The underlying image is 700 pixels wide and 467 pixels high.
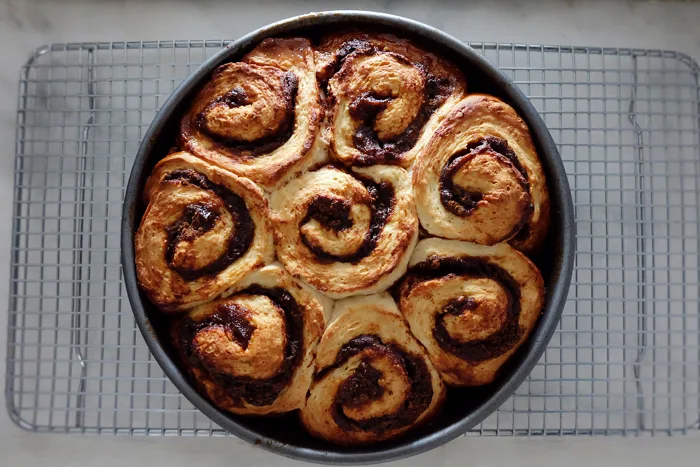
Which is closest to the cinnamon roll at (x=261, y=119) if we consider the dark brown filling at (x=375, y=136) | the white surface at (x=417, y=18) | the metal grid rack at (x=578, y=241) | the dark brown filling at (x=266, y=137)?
the dark brown filling at (x=266, y=137)

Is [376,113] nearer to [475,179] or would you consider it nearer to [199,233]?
[475,179]

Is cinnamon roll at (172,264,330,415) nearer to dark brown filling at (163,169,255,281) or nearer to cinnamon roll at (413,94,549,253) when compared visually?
dark brown filling at (163,169,255,281)

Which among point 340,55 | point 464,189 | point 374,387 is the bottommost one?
point 374,387

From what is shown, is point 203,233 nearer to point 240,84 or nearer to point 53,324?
point 240,84

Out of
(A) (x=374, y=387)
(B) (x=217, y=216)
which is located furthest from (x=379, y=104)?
(A) (x=374, y=387)

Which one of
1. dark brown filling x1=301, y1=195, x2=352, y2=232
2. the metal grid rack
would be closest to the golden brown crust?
dark brown filling x1=301, y1=195, x2=352, y2=232

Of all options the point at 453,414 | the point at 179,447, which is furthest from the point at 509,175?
the point at 179,447
